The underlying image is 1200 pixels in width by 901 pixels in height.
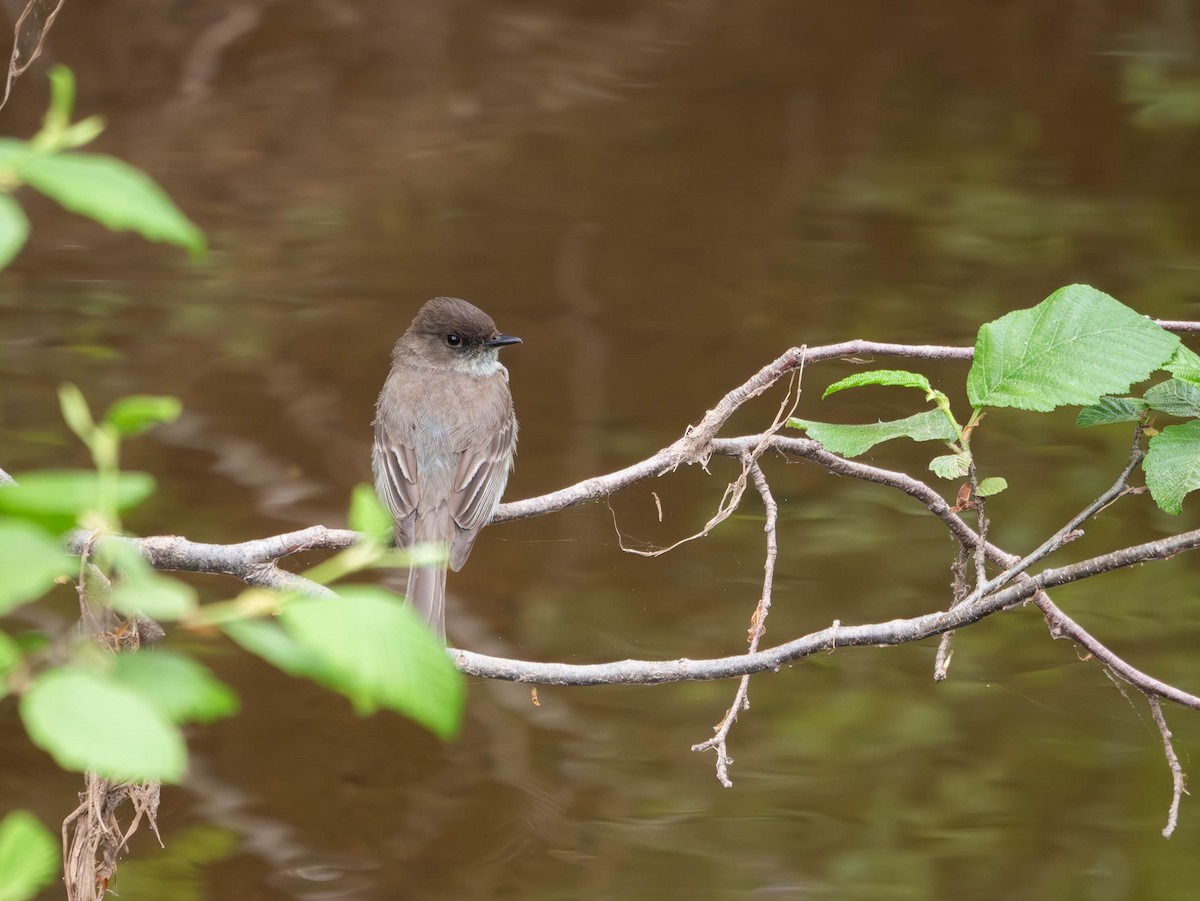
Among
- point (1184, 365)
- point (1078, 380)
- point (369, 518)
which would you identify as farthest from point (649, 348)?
point (369, 518)

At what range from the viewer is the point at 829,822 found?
6.02 m

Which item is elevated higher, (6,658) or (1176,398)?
(1176,398)

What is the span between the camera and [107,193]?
27.3 inches

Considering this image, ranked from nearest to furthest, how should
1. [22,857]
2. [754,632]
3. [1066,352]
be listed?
[22,857], [1066,352], [754,632]

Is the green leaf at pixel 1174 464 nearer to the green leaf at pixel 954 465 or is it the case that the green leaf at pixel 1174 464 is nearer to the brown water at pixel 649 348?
the green leaf at pixel 954 465

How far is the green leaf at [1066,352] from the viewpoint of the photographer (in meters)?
2.32

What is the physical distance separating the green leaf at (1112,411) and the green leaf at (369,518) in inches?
71.1

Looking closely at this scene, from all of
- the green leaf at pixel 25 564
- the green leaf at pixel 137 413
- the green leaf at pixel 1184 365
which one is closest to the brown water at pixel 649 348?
A: the green leaf at pixel 1184 365

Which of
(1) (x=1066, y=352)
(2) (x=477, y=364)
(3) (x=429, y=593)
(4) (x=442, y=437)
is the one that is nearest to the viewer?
(1) (x=1066, y=352)

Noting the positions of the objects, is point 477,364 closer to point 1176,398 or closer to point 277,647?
point 1176,398

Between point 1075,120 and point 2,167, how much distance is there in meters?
6.93

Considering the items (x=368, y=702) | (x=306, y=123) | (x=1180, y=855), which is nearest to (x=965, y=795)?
(x=1180, y=855)

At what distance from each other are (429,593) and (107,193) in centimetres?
300

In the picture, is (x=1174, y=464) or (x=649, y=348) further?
(x=649, y=348)
